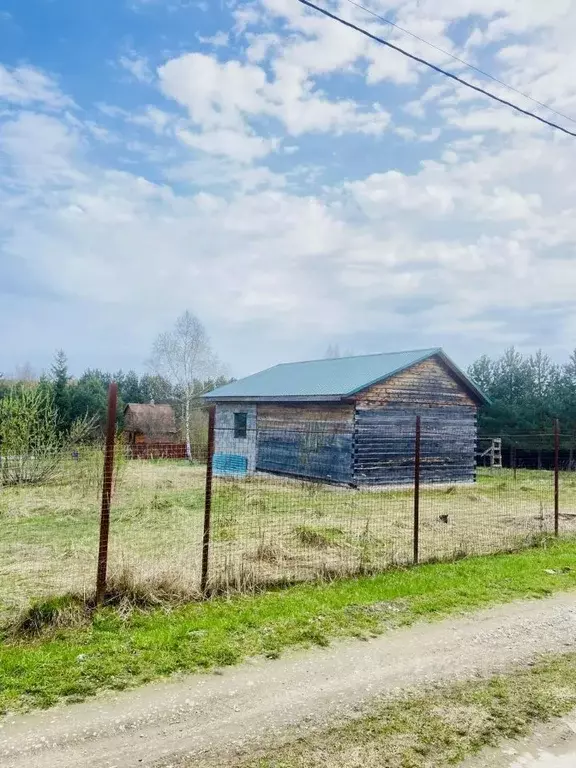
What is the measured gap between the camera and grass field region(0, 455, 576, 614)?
6.37m

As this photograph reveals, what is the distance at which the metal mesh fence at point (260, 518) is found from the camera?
6.38 metres

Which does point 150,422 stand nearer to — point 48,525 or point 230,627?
point 48,525

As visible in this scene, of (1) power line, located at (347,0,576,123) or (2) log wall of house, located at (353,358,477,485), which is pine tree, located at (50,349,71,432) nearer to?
(2) log wall of house, located at (353,358,477,485)

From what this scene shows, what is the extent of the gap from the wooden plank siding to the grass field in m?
3.55

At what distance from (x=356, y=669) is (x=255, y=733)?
122 centimetres

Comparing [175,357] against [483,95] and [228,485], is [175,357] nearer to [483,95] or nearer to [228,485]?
[228,485]

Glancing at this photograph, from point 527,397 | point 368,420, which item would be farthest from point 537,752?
point 527,397

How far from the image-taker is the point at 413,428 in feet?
60.5

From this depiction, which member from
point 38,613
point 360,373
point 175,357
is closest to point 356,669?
point 38,613

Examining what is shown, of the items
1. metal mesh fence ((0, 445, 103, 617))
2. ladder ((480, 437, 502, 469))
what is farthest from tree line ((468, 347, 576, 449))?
metal mesh fence ((0, 445, 103, 617))

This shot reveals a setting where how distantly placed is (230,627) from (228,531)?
111 inches

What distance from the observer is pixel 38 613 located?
494 cm

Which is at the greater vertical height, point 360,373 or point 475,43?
point 475,43

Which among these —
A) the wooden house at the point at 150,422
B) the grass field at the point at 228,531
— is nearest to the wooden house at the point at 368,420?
the grass field at the point at 228,531
